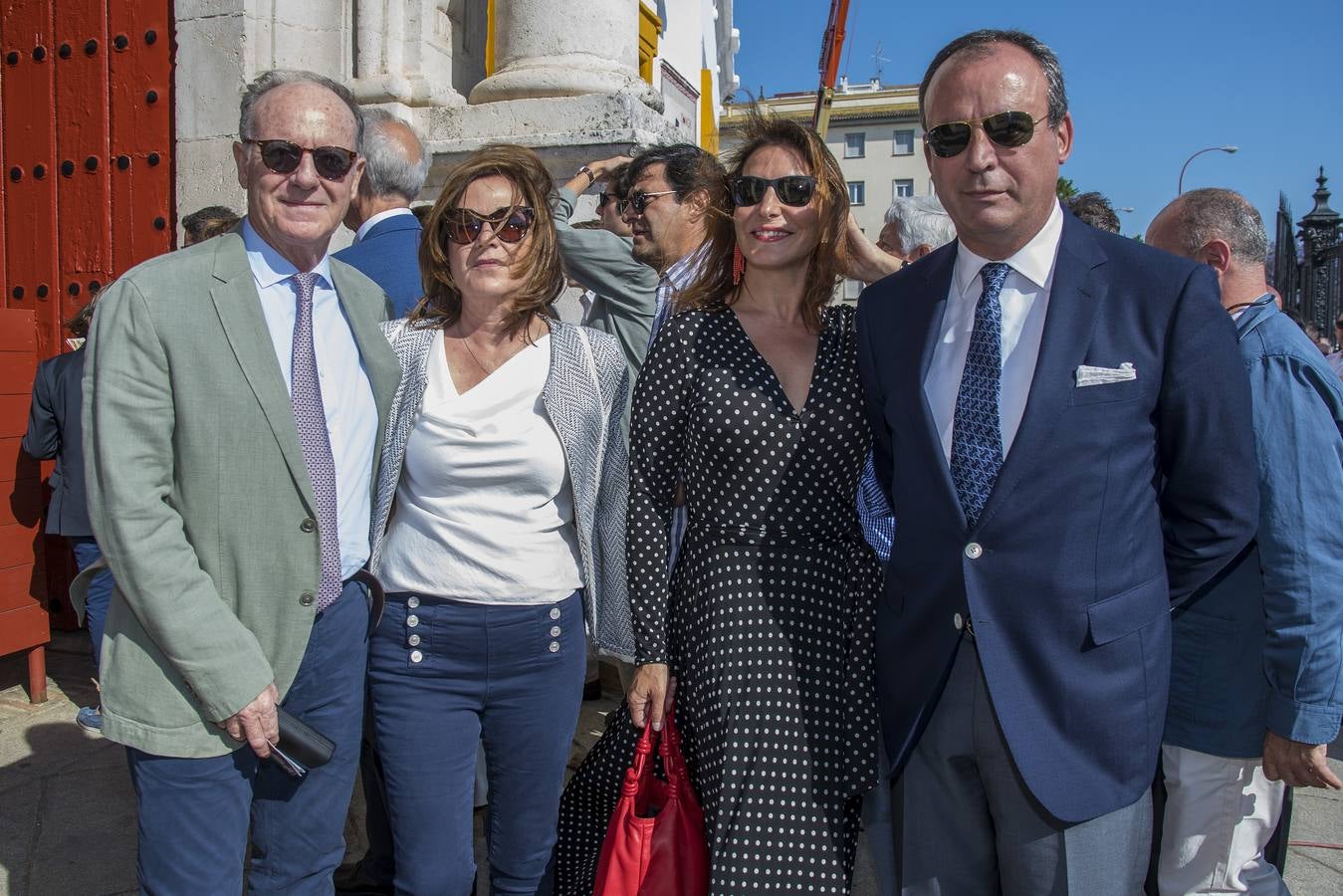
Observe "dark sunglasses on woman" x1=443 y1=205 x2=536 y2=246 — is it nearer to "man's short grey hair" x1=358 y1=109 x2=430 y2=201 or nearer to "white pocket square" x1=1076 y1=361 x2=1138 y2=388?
"man's short grey hair" x1=358 y1=109 x2=430 y2=201

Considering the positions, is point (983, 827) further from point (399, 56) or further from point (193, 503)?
point (399, 56)

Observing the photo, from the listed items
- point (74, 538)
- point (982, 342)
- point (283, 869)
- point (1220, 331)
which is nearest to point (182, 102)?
point (74, 538)

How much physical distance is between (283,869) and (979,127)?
2197 mm

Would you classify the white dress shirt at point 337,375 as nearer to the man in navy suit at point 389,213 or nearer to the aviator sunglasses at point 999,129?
the man in navy suit at point 389,213

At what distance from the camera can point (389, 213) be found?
3.43 m

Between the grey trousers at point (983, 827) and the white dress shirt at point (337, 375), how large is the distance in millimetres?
1355

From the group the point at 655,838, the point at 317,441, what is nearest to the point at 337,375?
the point at 317,441

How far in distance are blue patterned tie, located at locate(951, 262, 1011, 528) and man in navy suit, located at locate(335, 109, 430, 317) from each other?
1.91m

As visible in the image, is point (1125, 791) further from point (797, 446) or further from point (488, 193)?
point (488, 193)

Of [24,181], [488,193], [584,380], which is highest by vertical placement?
[24,181]

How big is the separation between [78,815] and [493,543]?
2.68m

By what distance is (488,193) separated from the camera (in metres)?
2.46

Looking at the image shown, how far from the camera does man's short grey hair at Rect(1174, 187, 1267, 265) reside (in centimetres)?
258

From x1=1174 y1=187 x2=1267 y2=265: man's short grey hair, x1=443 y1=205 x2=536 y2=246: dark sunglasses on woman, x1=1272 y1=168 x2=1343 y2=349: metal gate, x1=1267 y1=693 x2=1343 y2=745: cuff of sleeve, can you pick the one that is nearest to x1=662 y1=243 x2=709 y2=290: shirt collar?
x1=443 y1=205 x2=536 y2=246: dark sunglasses on woman
